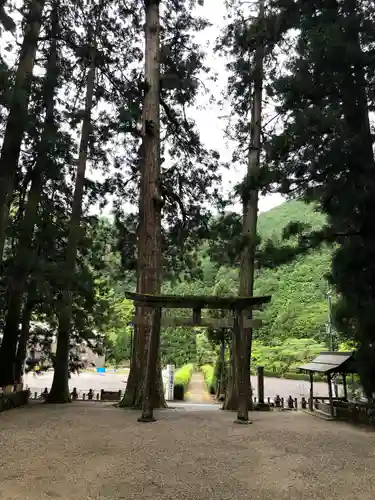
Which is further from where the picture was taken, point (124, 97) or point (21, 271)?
point (124, 97)

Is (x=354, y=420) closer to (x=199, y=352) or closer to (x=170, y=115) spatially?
(x=170, y=115)

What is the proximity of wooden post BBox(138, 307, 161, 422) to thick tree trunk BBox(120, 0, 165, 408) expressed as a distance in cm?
99

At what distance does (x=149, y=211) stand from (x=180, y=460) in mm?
5233

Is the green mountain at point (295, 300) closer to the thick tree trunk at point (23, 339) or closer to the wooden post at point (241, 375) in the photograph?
the thick tree trunk at point (23, 339)

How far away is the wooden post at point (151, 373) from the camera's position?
6004 mm

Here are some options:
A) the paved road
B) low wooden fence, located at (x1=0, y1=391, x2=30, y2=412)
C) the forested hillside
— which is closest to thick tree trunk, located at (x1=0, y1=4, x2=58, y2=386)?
low wooden fence, located at (x1=0, y1=391, x2=30, y2=412)

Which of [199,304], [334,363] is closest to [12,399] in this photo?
[199,304]

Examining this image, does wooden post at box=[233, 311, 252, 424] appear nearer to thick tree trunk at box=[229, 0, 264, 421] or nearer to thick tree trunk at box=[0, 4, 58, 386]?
thick tree trunk at box=[229, 0, 264, 421]

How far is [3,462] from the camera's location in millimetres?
3498

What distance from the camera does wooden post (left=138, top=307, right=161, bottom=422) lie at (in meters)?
6.00

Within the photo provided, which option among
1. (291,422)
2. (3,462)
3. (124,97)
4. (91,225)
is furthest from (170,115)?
(3,462)

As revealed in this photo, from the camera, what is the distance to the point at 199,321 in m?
6.54

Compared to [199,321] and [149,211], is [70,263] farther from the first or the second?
[199,321]

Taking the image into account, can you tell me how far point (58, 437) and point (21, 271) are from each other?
3255 mm
